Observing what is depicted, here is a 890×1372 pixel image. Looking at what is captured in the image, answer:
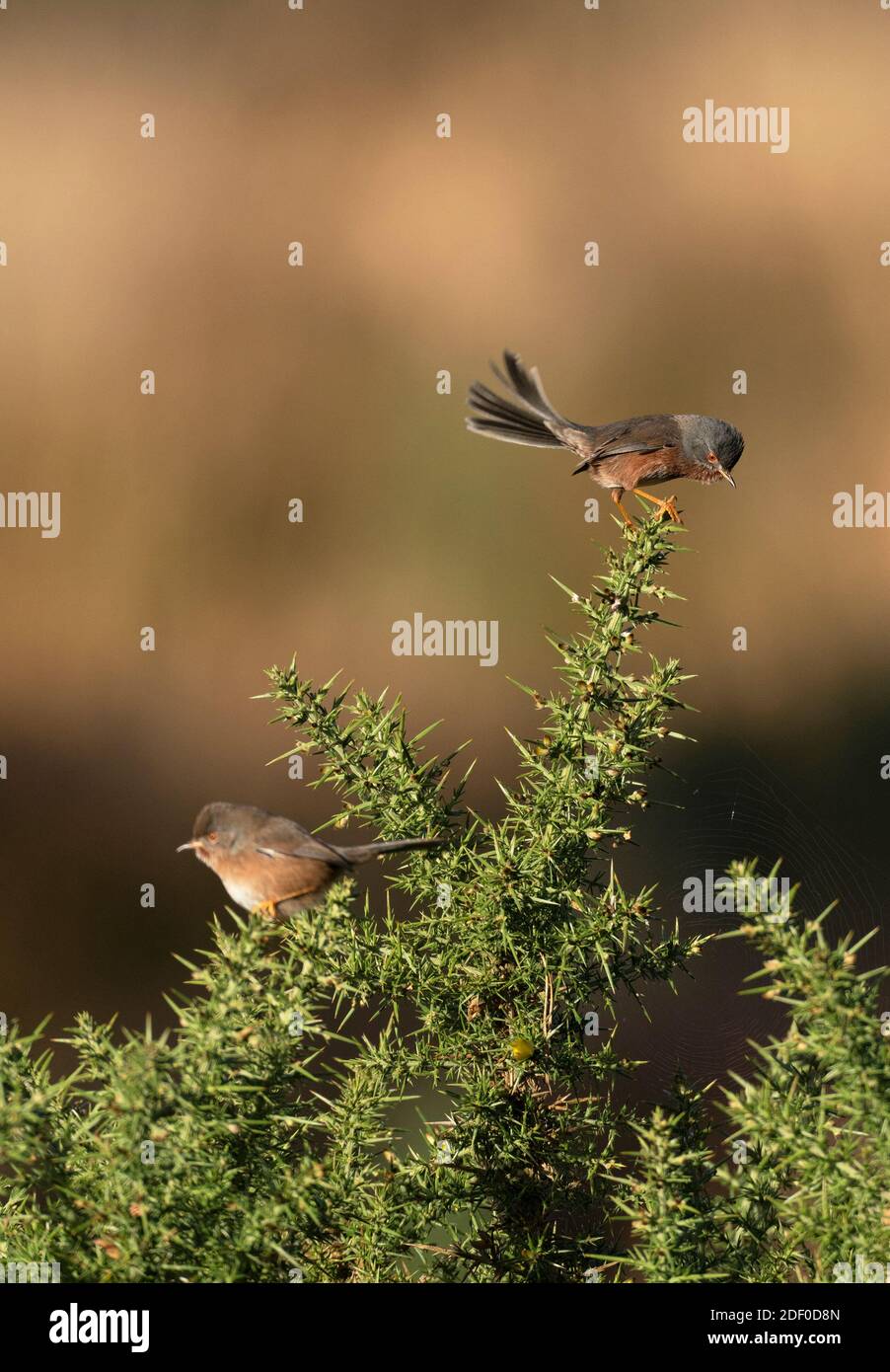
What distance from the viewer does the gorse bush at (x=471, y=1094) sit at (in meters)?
0.54

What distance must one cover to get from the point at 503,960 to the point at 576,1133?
0.12 meters

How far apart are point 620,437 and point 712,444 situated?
0.11 m

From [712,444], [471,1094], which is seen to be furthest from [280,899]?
[712,444]

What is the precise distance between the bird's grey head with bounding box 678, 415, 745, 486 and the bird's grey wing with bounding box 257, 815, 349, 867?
21.3 inches

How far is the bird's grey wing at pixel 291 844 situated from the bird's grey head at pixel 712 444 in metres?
0.54

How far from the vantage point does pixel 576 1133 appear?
2.51ft

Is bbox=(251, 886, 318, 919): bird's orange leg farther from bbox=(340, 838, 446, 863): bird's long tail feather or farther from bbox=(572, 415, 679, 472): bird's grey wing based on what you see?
bbox=(572, 415, 679, 472): bird's grey wing

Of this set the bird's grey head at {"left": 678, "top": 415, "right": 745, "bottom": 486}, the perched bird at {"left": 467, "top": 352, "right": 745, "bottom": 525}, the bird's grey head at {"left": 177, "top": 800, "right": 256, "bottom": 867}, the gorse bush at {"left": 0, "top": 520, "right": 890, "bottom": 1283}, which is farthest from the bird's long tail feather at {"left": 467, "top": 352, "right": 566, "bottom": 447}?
the bird's grey head at {"left": 177, "top": 800, "right": 256, "bottom": 867}

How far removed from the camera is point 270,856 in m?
0.78

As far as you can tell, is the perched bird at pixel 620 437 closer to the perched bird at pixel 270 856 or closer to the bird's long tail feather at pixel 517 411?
the bird's long tail feather at pixel 517 411

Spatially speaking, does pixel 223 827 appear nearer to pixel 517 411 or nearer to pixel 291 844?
pixel 291 844

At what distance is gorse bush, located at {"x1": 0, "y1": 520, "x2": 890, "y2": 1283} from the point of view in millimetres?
539
